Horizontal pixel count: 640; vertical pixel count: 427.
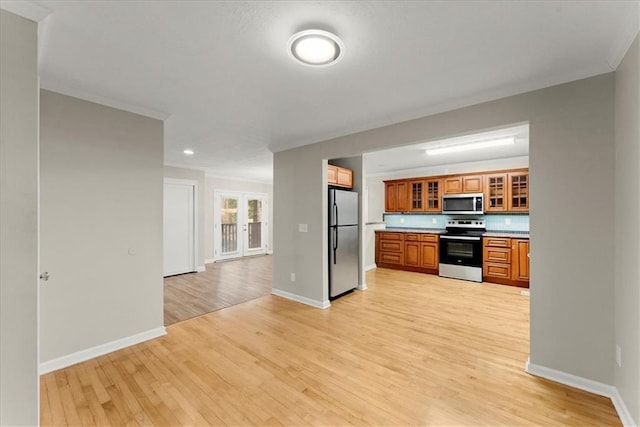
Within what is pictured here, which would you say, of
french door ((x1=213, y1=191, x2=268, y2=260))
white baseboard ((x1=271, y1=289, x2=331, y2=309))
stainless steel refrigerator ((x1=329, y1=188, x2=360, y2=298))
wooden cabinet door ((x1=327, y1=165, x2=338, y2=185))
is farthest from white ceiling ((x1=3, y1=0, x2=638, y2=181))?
french door ((x1=213, y1=191, x2=268, y2=260))

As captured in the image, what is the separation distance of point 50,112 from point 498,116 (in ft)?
13.3

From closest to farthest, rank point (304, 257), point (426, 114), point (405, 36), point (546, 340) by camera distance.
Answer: point (405, 36) → point (546, 340) → point (426, 114) → point (304, 257)

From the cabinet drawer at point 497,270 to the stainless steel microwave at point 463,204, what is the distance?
3.87ft

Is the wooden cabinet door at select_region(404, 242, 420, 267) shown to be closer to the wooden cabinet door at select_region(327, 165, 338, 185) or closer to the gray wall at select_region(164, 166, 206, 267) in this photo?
the wooden cabinet door at select_region(327, 165, 338, 185)

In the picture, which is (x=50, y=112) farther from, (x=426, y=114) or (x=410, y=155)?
(x=410, y=155)

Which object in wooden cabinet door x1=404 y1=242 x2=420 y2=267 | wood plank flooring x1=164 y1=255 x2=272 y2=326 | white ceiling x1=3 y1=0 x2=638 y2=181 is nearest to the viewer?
white ceiling x1=3 y1=0 x2=638 y2=181

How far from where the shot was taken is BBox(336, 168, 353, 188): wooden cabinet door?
14.5 ft

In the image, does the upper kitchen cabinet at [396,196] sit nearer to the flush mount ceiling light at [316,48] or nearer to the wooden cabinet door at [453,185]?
the wooden cabinet door at [453,185]

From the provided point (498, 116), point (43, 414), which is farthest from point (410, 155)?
point (43, 414)

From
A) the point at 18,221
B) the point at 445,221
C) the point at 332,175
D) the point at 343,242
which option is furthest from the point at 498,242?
the point at 18,221

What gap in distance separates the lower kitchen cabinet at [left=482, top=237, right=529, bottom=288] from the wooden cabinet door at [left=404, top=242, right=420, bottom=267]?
1337 mm

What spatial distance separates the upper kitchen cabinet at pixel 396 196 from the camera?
6914 mm

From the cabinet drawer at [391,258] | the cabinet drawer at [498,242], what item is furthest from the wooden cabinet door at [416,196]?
the cabinet drawer at [498,242]

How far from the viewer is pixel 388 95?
2.54 m
